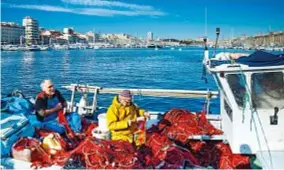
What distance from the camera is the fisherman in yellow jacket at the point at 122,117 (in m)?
6.63

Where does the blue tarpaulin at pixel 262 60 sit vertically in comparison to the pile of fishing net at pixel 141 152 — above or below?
above

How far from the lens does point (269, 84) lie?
21.7 ft

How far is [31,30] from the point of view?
18138 centimetres

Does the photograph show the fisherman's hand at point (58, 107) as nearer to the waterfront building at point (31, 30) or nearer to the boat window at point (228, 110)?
the boat window at point (228, 110)

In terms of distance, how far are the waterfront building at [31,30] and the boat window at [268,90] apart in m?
176

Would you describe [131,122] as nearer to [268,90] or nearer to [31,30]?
[268,90]

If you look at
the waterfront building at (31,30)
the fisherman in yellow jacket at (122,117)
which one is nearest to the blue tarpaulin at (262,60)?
the fisherman in yellow jacket at (122,117)

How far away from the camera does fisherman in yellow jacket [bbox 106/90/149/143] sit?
663 centimetres

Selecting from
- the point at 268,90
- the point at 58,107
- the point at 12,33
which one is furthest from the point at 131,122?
the point at 12,33

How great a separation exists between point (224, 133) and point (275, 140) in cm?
124

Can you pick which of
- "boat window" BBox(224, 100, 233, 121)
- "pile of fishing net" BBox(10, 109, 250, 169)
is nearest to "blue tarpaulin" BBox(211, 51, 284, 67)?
"boat window" BBox(224, 100, 233, 121)

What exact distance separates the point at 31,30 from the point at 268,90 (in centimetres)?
18579

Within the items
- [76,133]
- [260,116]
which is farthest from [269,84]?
[76,133]

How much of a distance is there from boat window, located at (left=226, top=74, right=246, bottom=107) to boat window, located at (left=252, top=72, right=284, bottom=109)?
19 centimetres
